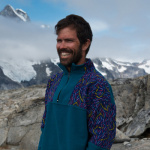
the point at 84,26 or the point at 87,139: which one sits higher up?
the point at 84,26

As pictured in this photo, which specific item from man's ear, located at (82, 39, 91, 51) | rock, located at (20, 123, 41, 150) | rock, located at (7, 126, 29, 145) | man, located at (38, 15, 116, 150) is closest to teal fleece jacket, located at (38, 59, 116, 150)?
man, located at (38, 15, 116, 150)

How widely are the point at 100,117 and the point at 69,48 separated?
2.57ft

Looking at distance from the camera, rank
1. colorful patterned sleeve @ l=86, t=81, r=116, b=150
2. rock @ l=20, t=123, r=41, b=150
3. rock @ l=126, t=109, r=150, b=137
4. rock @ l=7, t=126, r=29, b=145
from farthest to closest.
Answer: rock @ l=126, t=109, r=150, b=137 → rock @ l=7, t=126, r=29, b=145 → rock @ l=20, t=123, r=41, b=150 → colorful patterned sleeve @ l=86, t=81, r=116, b=150

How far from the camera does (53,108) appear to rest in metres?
2.14

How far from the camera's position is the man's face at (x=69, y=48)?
6.84 feet

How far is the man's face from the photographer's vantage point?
208 cm

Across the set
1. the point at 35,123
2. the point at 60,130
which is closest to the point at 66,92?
the point at 60,130

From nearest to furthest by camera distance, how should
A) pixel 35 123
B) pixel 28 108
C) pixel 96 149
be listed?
pixel 96 149
pixel 35 123
pixel 28 108

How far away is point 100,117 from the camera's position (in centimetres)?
188

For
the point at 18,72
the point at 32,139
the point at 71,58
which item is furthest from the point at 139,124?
the point at 18,72

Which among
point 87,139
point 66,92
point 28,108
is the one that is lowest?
point 28,108

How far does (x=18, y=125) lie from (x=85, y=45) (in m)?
5.45

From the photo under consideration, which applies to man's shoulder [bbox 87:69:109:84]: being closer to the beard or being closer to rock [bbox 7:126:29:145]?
the beard

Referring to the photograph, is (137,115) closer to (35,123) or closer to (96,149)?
(35,123)
